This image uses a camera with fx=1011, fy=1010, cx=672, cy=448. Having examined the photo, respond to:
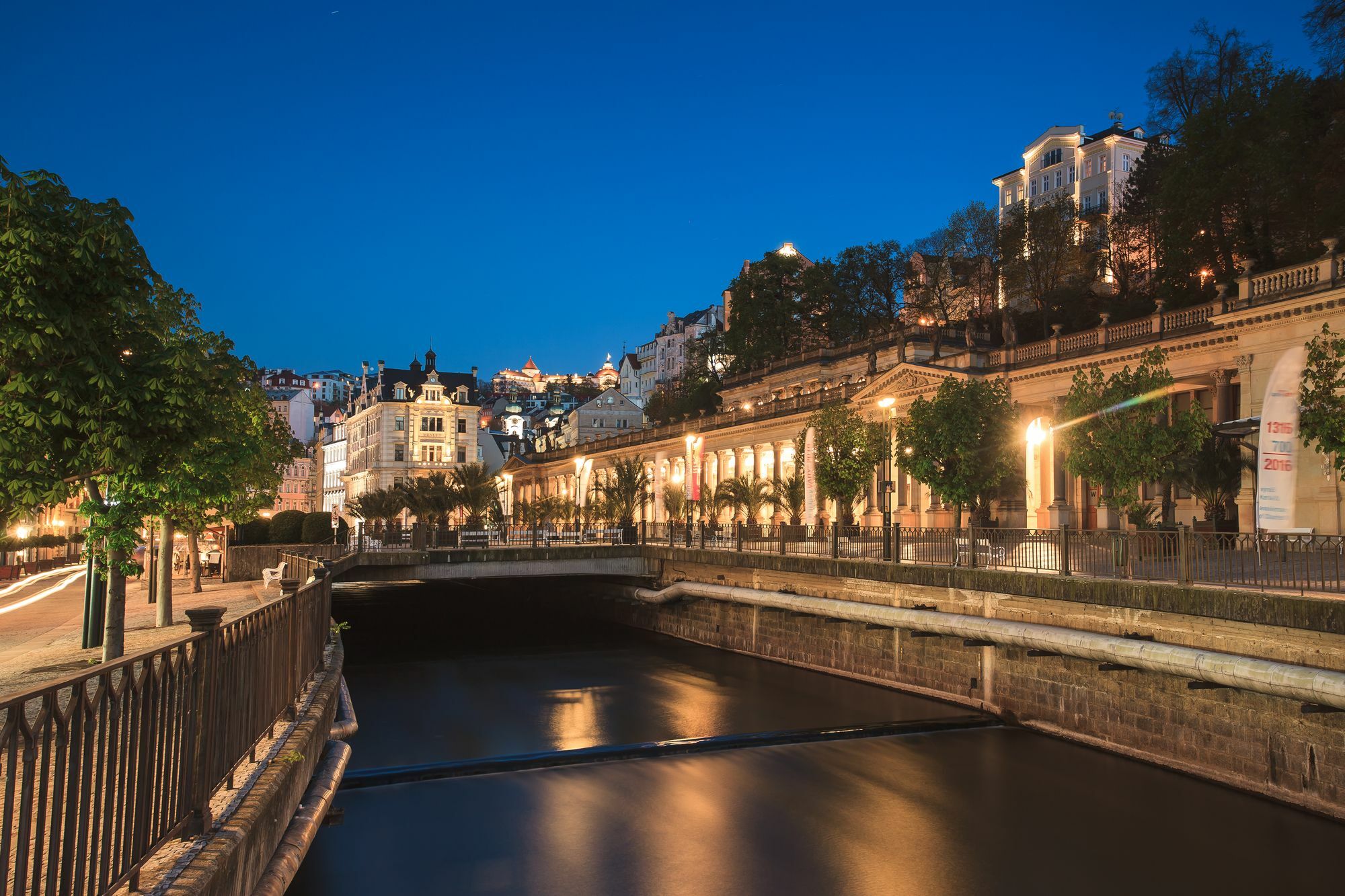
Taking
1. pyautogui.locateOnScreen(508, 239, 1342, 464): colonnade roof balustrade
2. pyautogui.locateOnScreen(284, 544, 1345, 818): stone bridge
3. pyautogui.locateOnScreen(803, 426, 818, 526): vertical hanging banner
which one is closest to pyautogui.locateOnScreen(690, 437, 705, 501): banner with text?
pyautogui.locateOnScreen(803, 426, 818, 526): vertical hanging banner

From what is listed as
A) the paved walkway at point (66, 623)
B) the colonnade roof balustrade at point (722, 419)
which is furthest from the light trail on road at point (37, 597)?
the colonnade roof balustrade at point (722, 419)

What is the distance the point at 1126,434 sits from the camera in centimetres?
2711

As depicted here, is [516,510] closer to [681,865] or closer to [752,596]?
[752,596]

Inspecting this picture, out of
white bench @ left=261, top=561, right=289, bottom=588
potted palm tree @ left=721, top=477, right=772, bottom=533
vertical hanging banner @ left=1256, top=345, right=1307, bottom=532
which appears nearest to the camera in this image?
vertical hanging banner @ left=1256, top=345, right=1307, bottom=532

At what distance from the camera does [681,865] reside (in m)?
15.6

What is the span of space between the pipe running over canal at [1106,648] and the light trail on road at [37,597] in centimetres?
2412

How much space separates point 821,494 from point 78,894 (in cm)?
4109

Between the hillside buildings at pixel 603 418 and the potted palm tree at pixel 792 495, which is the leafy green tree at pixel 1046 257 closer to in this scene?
the potted palm tree at pixel 792 495

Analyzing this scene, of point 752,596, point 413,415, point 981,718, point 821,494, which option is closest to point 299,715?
point 981,718

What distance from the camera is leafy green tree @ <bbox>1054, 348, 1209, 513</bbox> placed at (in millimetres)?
26922

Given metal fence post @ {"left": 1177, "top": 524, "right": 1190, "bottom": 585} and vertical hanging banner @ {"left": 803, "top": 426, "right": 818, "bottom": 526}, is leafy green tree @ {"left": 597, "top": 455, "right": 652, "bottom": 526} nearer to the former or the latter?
vertical hanging banner @ {"left": 803, "top": 426, "right": 818, "bottom": 526}

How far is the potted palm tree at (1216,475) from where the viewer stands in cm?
3136

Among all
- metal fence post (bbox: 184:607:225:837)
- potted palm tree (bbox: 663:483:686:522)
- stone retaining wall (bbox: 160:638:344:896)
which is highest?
potted palm tree (bbox: 663:483:686:522)

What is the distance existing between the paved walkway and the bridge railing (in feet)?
4.15
